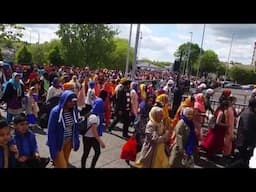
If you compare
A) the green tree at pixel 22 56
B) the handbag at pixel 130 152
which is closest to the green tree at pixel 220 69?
the green tree at pixel 22 56

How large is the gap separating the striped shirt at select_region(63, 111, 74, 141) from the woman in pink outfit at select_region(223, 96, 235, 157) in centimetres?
366

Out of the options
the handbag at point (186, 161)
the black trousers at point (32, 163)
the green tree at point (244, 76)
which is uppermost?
the black trousers at point (32, 163)

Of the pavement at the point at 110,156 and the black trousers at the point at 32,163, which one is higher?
the black trousers at the point at 32,163

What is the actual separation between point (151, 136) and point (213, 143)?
2380mm

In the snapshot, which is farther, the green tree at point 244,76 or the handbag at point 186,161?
the green tree at point 244,76

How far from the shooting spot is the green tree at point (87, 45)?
3325 cm

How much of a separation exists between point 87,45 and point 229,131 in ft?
93.1

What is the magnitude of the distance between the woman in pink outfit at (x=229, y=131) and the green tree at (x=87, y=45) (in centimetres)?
2551

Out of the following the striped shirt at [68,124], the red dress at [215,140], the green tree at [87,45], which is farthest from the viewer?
the green tree at [87,45]

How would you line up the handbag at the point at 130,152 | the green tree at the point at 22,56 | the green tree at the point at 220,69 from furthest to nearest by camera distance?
the green tree at the point at 220,69 < the green tree at the point at 22,56 < the handbag at the point at 130,152

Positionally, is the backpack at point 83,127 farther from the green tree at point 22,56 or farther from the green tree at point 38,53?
the green tree at point 38,53

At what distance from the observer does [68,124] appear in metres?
4.98
